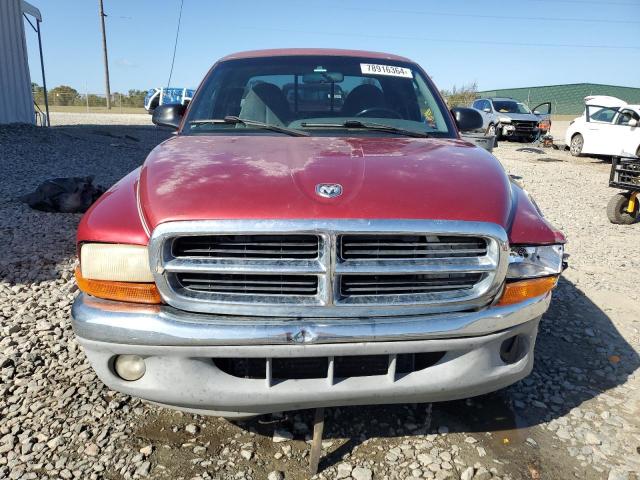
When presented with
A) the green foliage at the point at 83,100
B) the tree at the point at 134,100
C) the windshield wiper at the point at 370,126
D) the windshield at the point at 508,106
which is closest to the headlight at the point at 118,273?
the windshield wiper at the point at 370,126

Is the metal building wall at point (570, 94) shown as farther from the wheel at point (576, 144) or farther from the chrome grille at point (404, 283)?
the chrome grille at point (404, 283)

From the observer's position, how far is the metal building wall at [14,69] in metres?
14.1

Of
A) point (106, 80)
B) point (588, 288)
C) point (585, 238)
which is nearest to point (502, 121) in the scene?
point (585, 238)

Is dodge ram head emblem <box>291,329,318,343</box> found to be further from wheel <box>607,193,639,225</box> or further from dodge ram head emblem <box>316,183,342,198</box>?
wheel <box>607,193,639,225</box>

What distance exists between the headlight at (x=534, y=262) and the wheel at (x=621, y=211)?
605 centimetres

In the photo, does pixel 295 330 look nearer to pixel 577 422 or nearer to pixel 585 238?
pixel 577 422

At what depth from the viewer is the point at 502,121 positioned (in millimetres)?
19875

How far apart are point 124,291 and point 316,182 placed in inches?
34.7

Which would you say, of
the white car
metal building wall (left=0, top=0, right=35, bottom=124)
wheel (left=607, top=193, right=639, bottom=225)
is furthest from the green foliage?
wheel (left=607, top=193, right=639, bottom=225)

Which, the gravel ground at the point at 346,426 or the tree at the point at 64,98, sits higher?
the gravel ground at the point at 346,426

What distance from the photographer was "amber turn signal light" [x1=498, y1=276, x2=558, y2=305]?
2.08 m

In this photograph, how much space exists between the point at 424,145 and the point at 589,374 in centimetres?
179

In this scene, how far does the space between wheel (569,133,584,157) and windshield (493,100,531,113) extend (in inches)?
177

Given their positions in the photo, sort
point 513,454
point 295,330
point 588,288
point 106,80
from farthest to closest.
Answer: point 106,80 < point 588,288 < point 513,454 < point 295,330
